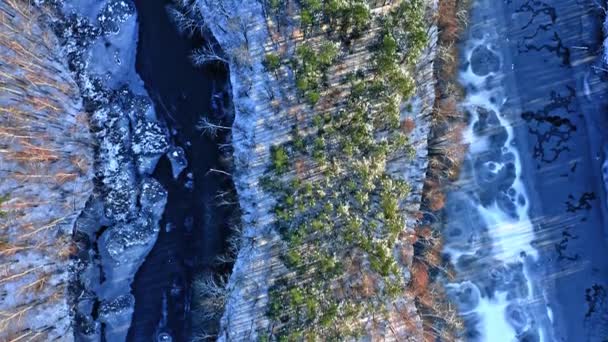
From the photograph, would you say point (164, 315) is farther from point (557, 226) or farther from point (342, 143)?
point (557, 226)

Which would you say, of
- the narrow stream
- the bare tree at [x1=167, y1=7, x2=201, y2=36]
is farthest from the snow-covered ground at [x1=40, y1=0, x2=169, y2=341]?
the narrow stream

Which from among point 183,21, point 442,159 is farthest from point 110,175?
point 442,159

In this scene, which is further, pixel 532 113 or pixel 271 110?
pixel 532 113

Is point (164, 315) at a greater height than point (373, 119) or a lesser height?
lesser

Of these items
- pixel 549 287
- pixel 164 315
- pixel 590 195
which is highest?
pixel 590 195

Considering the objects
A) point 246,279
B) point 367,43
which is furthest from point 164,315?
point 367,43

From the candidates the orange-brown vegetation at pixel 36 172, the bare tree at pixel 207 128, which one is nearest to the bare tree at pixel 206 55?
the bare tree at pixel 207 128

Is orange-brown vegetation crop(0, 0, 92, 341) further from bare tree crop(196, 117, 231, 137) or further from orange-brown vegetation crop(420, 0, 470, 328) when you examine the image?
orange-brown vegetation crop(420, 0, 470, 328)
